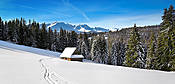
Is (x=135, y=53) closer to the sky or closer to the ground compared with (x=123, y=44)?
closer to the ground

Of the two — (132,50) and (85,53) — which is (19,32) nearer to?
(85,53)

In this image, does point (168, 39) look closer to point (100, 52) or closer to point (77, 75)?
point (77, 75)

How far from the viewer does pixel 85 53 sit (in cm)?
6088

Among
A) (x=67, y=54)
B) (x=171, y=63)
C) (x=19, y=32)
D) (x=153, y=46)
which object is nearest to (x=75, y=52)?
(x=67, y=54)

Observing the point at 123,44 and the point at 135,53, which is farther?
the point at 123,44

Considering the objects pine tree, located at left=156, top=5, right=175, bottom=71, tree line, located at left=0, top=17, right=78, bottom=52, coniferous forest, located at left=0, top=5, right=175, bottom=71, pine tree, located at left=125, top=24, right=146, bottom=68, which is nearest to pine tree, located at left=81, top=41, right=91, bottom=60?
coniferous forest, located at left=0, top=5, right=175, bottom=71

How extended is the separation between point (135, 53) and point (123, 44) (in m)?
29.5

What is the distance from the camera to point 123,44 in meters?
54.2

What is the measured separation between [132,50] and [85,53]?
120 ft

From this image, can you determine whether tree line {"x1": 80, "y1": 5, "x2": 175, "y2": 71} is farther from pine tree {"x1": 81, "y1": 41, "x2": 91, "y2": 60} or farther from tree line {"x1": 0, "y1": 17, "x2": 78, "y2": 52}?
tree line {"x1": 0, "y1": 17, "x2": 78, "y2": 52}

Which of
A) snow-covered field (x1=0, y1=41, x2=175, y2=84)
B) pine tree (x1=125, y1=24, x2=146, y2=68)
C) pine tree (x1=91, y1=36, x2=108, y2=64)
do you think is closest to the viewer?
snow-covered field (x1=0, y1=41, x2=175, y2=84)

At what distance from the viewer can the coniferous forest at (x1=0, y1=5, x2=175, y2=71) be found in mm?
20641

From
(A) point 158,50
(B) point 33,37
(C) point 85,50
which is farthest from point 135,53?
(B) point 33,37

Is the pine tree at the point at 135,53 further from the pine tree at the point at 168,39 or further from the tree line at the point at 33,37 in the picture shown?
the tree line at the point at 33,37
